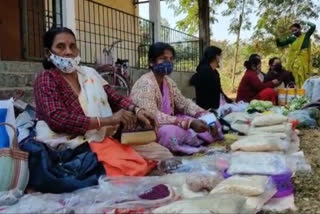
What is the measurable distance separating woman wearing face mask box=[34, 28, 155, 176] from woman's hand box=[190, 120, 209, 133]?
55cm

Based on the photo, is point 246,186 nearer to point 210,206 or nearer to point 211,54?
point 210,206

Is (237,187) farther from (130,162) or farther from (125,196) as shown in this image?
(130,162)

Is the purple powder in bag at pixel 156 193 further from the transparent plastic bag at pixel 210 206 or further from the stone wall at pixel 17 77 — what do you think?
the stone wall at pixel 17 77

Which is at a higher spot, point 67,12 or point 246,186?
point 67,12

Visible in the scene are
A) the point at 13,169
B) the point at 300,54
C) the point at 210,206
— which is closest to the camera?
the point at 210,206

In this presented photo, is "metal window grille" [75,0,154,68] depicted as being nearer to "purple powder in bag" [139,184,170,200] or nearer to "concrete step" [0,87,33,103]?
"concrete step" [0,87,33,103]

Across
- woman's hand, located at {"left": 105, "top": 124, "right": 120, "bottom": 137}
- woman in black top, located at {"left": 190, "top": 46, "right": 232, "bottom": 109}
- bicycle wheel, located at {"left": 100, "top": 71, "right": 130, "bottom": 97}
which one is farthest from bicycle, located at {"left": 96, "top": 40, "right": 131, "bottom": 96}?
woman's hand, located at {"left": 105, "top": 124, "right": 120, "bottom": 137}

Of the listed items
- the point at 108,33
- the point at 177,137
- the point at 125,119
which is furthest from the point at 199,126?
the point at 108,33

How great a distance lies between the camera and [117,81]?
20.0 ft

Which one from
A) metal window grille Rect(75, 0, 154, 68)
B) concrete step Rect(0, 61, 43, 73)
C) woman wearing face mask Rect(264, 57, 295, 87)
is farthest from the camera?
metal window grille Rect(75, 0, 154, 68)

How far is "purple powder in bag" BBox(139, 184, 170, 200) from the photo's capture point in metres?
1.87

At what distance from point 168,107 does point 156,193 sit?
5.77 ft

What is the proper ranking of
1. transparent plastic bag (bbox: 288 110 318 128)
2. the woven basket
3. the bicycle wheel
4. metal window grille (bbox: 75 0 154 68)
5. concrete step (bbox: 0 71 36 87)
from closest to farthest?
the woven basket
concrete step (bbox: 0 71 36 87)
transparent plastic bag (bbox: 288 110 318 128)
the bicycle wheel
metal window grille (bbox: 75 0 154 68)

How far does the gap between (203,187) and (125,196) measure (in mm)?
415
